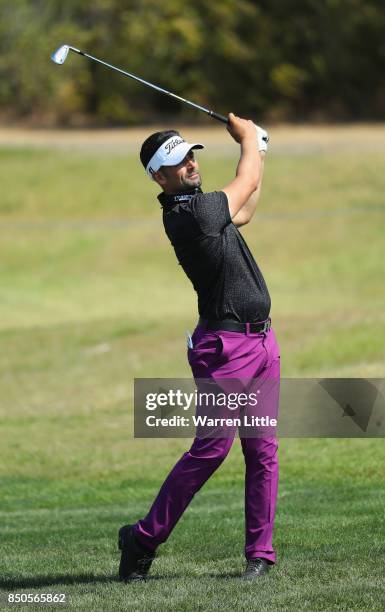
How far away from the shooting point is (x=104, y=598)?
5.67 meters

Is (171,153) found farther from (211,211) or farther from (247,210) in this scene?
(247,210)

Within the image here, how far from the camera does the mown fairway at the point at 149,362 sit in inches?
251

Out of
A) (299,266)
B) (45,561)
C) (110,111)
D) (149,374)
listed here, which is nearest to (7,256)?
(299,266)

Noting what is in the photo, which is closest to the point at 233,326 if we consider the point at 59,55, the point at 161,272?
the point at 59,55

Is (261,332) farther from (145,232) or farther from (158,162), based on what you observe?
(145,232)

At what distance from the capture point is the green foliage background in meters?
39.0

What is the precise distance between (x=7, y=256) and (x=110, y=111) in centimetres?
1540

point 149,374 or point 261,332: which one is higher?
point 261,332

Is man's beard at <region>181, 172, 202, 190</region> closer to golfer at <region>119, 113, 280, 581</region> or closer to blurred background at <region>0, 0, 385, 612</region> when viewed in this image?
golfer at <region>119, 113, 280, 581</region>

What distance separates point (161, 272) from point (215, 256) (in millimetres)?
18962

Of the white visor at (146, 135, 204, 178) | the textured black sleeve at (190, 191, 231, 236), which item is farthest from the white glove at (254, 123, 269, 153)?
the textured black sleeve at (190, 191, 231, 236)

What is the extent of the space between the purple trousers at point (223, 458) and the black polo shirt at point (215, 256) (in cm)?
13

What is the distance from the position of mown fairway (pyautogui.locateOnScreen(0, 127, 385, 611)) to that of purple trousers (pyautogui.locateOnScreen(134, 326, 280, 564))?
0.75 ft

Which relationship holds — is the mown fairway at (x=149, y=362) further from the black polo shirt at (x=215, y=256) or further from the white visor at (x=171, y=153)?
the white visor at (x=171, y=153)
